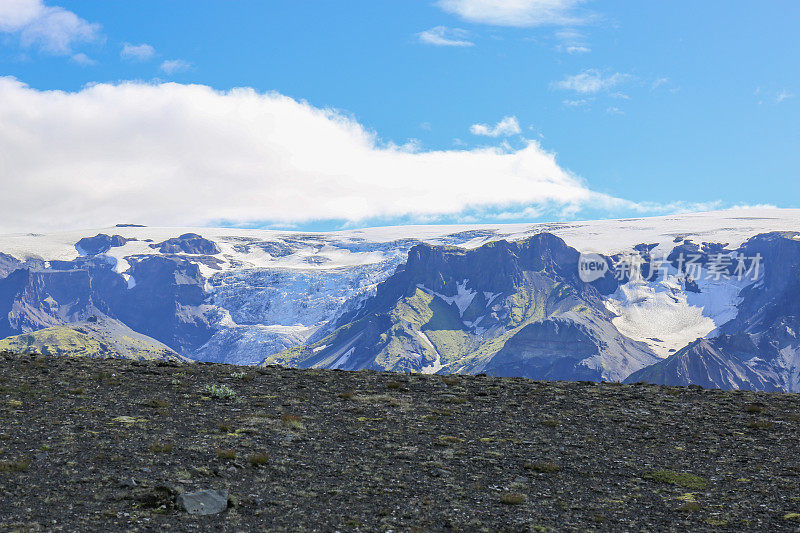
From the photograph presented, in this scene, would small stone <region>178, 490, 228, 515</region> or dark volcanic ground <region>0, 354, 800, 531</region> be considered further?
dark volcanic ground <region>0, 354, 800, 531</region>

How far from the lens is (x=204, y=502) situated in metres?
18.1

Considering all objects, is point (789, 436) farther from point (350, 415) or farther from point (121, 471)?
point (121, 471)

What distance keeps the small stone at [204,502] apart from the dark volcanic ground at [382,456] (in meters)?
0.22

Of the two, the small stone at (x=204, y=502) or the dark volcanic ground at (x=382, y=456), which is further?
the dark volcanic ground at (x=382, y=456)

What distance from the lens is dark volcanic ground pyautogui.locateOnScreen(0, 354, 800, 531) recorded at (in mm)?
18094

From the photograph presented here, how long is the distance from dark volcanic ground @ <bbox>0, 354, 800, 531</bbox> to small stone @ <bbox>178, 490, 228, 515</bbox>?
0.22 metres

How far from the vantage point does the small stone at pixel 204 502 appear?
17.7m

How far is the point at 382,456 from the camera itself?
2238 cm

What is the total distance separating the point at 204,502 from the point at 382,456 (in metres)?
6.07

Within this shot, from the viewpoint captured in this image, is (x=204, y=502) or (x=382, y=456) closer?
(x=204, y=502)

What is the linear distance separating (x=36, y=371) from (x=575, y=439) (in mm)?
23210

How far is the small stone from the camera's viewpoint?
58.2 ft

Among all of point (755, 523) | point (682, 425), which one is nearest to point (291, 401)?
point (682, 425)

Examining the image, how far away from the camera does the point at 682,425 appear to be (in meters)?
27.3
